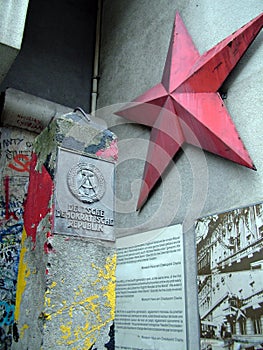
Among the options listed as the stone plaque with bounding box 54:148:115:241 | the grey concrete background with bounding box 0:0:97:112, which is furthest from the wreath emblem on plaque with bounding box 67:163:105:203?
the grey concrete background with bounding box 0:0:97:112

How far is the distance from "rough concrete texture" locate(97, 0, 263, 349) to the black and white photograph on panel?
10 cm

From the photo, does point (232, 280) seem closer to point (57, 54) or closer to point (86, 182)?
point (86, 182)

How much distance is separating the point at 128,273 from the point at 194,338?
2.70 ft

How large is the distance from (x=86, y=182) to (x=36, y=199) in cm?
25

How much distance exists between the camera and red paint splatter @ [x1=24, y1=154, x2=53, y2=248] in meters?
1.52

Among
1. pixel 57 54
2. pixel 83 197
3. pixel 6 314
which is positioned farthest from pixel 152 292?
pixel 57 54

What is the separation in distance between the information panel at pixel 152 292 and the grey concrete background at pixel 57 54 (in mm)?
1951

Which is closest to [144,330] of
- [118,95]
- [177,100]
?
[177,100]

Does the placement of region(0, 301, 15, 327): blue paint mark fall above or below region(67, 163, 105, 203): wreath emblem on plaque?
below

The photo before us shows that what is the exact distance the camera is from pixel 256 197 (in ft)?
7.11

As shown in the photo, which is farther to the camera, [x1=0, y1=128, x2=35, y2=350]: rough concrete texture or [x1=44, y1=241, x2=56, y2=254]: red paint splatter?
[x1=0, y1=128, x2=35, y2=350]: rough concrete texture

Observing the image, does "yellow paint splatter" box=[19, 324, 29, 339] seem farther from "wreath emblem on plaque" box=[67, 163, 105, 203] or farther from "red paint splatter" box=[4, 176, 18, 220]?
"red paint splatter" box=[4, 176, 18, 220]

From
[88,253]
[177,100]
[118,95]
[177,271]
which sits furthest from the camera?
[118,95]

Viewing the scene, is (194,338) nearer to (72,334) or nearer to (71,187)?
(72,334)
